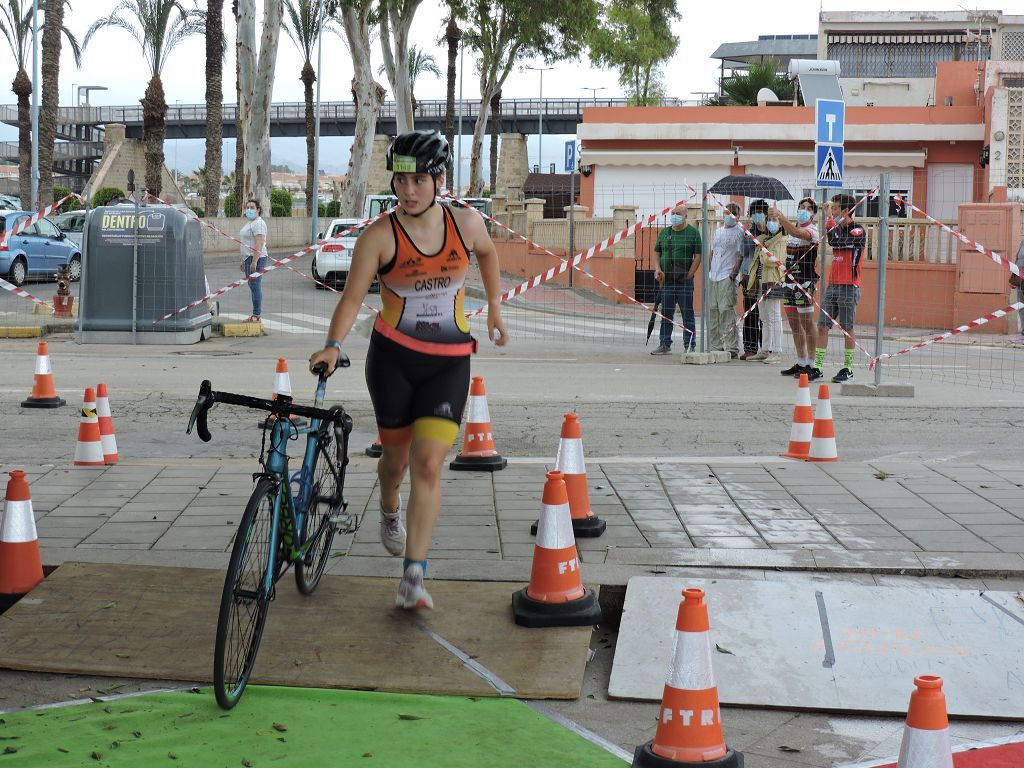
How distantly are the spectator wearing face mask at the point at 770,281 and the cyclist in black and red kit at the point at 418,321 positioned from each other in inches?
376

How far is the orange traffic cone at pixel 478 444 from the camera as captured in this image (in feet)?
25.5

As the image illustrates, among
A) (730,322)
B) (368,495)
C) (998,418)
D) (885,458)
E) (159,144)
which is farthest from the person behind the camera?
(159,144)

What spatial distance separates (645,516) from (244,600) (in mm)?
2846

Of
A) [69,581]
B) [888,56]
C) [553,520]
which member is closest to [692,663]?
[553,520]

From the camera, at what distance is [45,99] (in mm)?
37625

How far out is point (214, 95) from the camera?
4341 centimetres

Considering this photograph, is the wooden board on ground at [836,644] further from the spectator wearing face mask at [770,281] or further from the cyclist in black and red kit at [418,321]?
the spectator wearing face mask at [770,281]

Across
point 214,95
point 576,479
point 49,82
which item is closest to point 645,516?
point 576,479

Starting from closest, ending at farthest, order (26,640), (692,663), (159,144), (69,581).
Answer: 1. (692,663)
2. (26,640)
3. (69,581)
4. (159,144)

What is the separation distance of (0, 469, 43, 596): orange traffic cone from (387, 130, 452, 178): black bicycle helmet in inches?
79.8

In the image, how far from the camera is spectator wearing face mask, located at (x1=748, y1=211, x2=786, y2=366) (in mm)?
14375

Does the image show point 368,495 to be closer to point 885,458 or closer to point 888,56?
point 885,458

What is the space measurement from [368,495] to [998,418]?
233 inches

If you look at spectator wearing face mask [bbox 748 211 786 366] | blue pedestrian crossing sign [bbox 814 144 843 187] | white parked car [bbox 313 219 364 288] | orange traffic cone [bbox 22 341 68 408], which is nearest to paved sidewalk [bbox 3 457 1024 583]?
orange traffic cone [bbox 22 341 68 408]
